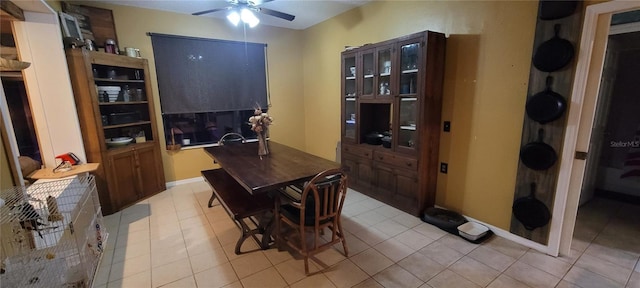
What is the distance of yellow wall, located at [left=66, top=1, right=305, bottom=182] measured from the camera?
3.53 m

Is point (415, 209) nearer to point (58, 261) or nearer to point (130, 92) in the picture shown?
point (58, 261)

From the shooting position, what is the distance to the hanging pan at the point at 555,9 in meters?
1.92

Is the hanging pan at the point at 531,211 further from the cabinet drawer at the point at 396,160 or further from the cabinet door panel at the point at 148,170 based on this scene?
the cabinet door panel at the point at 148,170

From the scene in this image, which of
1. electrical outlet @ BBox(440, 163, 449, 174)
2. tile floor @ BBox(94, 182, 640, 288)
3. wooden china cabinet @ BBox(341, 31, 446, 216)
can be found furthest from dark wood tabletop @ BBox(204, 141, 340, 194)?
electrical outlet @ BBox(440, 163, 449, 174)

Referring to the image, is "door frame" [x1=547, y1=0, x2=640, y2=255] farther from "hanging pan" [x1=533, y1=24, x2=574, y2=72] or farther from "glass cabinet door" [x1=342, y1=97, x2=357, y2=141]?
"glass cabinet door" [x1=342, y1=97, x2=357, y2=141]

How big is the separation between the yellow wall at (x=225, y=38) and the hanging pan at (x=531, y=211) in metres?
3.66

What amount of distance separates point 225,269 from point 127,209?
2049 millimetres

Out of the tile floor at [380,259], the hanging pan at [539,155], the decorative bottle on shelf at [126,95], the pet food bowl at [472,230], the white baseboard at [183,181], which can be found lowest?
the tile floor at [380,259]

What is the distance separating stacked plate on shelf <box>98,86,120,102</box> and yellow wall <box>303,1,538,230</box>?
3490mm

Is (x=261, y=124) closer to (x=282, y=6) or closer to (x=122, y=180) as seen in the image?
(x=282, y=6)

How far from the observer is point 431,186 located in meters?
3.00

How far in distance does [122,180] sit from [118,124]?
2.35 feet

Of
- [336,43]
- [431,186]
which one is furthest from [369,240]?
[336,43]

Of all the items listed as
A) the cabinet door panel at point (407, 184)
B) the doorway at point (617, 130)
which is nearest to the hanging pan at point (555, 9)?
the doorway at point (617, 130)
